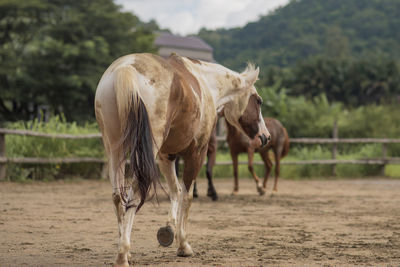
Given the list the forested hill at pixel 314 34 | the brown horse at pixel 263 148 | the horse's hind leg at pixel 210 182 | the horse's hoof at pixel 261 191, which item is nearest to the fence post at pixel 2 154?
the horse's hind leg at pixel 210 182

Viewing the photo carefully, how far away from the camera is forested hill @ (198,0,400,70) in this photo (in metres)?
56.3

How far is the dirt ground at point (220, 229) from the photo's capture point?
4.47 m

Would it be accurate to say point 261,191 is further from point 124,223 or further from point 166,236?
point 124,223

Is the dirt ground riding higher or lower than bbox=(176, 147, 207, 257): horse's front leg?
lower

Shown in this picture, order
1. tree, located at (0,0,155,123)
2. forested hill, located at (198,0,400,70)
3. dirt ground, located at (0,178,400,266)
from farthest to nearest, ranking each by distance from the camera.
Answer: forested hill, located at (198,0,400,70)
tree, located at (0,0,155,123)
dirt ground, located at (0,178,400,266)

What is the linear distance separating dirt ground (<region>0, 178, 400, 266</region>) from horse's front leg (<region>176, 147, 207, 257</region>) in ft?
0.35

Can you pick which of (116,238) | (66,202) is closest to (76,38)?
(66,202)

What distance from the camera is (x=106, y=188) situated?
11375 mm

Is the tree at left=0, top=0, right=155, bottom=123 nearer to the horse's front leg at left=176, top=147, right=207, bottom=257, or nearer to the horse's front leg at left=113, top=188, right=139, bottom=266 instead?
the horse's front leg at left=176, top=147, right=207, bottom=257

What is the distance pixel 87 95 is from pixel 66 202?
625 inches

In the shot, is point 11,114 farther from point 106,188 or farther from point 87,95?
point 106,188

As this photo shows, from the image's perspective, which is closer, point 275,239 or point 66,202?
point 275,239

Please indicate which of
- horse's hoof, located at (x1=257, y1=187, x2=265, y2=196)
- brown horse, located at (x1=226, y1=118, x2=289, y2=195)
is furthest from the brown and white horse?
horse's hoof, located at (x1=257, y1=187, x2=265, y2=196)

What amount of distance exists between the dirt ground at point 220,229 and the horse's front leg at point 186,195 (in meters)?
0.11
